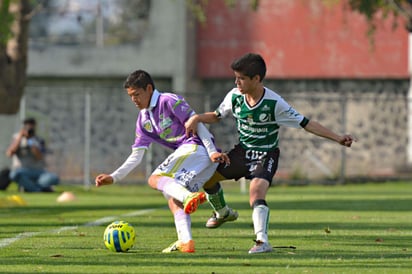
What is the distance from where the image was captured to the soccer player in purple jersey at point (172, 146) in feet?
36.3

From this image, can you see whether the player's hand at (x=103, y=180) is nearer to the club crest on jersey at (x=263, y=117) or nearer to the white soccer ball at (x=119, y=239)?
the white soccer ball at (x=119, y=239)

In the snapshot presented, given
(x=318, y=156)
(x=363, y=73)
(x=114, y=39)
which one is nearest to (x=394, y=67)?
(x=363, y=73)

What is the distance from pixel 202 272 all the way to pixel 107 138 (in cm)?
2529

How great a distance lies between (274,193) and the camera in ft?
83.9

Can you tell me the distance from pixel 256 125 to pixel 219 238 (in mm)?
1649

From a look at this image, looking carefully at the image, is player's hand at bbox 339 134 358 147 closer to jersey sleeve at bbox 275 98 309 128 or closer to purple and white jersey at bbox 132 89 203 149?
jersey sleeve at bbox 275 98 309 128

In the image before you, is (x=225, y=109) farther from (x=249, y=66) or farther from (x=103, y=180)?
(x=103, y=180)

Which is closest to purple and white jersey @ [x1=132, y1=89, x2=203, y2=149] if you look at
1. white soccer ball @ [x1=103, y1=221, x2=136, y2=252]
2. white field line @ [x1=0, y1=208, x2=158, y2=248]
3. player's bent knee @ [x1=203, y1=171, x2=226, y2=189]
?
player's bent knee @ [x1=203, y1=171, x2=226, y2=189]

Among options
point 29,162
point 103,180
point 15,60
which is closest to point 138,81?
point 103,180

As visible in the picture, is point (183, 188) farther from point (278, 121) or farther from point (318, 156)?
point (318, 156)

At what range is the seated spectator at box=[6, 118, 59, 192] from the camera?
85.6 feet

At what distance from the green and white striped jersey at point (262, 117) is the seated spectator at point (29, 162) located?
49.2 ft

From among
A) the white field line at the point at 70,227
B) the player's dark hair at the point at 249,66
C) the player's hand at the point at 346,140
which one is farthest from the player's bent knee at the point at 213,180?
the white field line at the point at 70,227

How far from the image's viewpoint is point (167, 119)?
1155 cm
